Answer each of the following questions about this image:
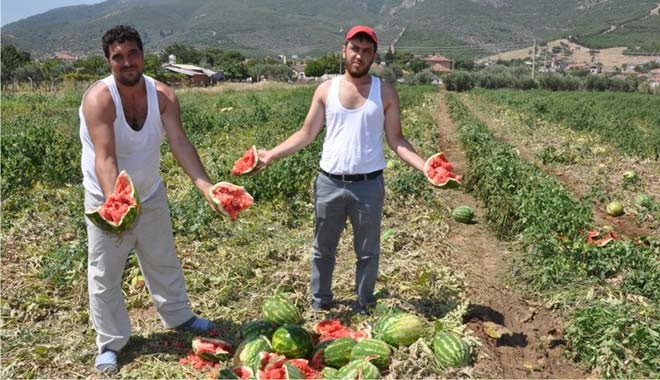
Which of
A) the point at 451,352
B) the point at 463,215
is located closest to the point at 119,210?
the point at 451,352

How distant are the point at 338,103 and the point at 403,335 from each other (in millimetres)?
1995

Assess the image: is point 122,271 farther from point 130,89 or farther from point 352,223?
point 352,223

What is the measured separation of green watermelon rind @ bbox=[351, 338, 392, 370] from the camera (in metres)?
4.12

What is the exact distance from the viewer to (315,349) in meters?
4.38

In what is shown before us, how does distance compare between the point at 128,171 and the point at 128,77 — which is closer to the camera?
the point at 128,77

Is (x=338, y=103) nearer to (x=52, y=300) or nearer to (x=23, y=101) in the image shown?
(x=52, y=300)

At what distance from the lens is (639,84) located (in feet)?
197

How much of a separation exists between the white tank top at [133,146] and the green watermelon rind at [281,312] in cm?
147

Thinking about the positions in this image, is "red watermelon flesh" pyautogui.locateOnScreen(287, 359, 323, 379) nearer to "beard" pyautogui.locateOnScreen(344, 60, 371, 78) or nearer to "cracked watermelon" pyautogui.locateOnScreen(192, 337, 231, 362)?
"cracked watermelon" pyautogui.locateOnScreen(192, 337, 231, 362)

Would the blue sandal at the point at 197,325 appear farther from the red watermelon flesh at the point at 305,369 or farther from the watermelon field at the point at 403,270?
the red watermelon flesh at the point at 305,369

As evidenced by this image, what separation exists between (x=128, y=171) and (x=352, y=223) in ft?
6.43

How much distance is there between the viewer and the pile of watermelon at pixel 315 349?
3904mm

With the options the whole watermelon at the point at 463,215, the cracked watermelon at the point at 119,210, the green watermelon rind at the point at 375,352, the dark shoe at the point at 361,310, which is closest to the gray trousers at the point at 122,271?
the cracked watermelon at the point at 119,210

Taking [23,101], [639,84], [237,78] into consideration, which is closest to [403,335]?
[23,101]
